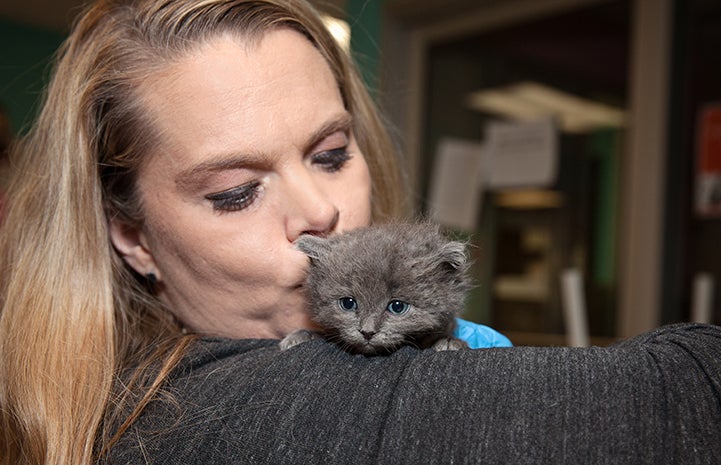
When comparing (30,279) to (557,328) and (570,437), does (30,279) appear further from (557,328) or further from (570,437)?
(557,328)

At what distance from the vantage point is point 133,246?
1.42 meters

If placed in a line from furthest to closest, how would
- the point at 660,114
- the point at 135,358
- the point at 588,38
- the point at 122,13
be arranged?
1. the point at 588,38
2. the point at 660,114
3. the point at 122,13
4. the point at 135,358

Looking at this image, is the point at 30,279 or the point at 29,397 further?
the point at 30,279

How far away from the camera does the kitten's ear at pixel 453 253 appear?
3.97 feet

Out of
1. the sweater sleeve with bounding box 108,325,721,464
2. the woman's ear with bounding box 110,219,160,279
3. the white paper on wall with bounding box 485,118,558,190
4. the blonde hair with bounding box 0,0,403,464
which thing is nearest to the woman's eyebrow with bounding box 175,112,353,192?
the blonde hair with bounding box 0,0,403,464

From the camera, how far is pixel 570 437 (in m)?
0.80

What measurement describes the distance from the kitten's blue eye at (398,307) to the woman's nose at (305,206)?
19 cm

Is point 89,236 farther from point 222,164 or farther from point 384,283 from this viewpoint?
point 384,283

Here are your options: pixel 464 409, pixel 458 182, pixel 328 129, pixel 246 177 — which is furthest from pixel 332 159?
pixel 458 182

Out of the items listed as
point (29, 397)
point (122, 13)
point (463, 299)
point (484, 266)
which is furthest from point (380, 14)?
point (29, 397)

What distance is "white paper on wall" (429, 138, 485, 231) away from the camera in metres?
3.38

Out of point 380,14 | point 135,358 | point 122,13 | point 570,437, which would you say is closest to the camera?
point 570,437

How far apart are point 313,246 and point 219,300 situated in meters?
0.23

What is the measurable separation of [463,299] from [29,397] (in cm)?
77
